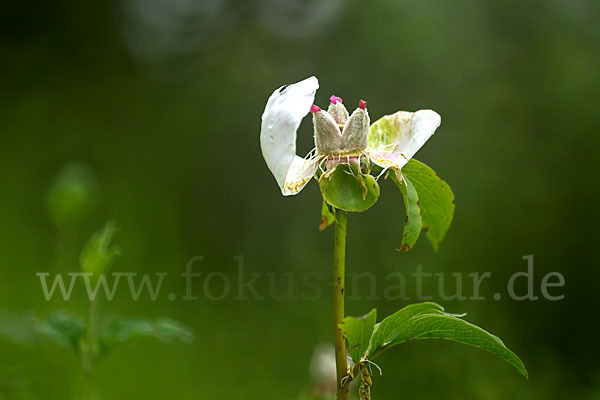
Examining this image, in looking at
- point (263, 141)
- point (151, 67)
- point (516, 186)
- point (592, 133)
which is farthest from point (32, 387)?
→ point (151, 67)

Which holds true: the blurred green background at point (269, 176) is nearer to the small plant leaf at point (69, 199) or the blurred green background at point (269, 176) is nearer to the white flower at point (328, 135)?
the small plant leaf at point (69, 199)

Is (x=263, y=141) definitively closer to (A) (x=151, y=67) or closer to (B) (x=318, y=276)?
(B) (x=318, y=276)

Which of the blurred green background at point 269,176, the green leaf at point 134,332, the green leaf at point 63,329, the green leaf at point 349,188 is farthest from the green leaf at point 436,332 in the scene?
the blurred green background at point 269,176

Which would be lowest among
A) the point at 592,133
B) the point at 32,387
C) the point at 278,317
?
the point at 32,387

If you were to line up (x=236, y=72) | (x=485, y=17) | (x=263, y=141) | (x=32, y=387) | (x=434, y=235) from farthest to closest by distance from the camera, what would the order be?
(x=236, y=72) < (x=485, y=17) < (x=32, y=387) < (x=434, y=235) < (x=263, y=141)

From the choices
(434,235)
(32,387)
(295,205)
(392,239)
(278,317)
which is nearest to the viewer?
(434,235)

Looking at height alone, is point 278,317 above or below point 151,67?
below

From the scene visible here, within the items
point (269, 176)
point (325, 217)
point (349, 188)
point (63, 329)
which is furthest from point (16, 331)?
point (269, 176)
